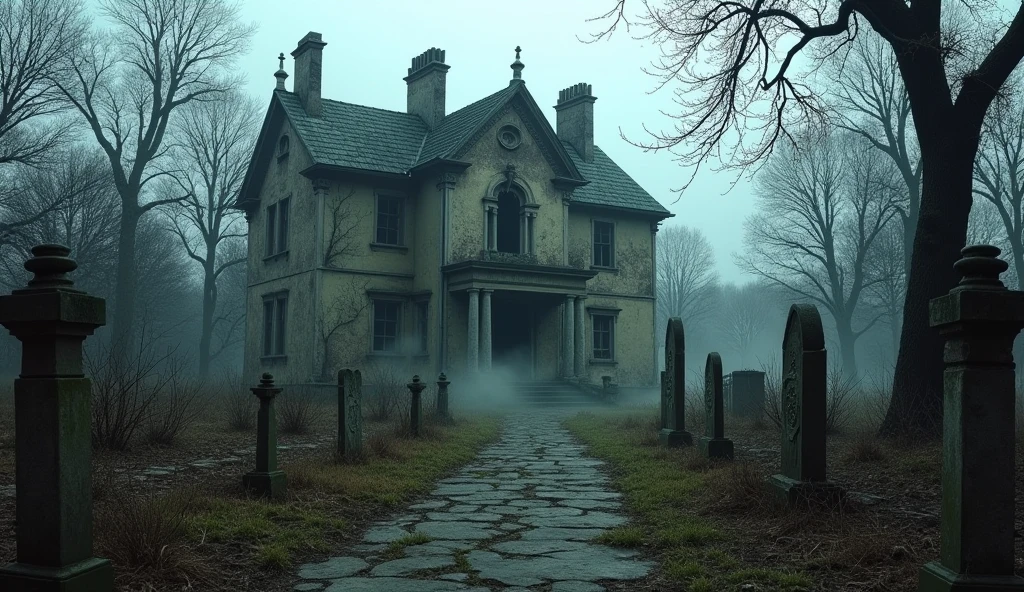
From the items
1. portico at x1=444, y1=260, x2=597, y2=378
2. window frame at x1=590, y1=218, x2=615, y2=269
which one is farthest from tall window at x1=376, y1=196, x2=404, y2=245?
window frame at x1=590, y1=218, x2=615, y2=269

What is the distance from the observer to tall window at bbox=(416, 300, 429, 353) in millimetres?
25141

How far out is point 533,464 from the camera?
10305 millimetres

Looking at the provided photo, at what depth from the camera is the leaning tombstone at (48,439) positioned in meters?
3.67

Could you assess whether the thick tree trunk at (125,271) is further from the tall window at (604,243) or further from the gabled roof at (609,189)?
the tall window at (604,243)

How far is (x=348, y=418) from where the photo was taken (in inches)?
357

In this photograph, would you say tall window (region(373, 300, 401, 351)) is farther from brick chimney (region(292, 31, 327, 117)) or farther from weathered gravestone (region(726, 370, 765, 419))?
weathered gravestone (region(726, 370, 765, 419))

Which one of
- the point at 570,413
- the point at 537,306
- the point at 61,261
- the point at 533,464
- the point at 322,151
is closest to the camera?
the point at 61,261

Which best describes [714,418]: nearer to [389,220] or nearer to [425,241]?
Result: [425,241]

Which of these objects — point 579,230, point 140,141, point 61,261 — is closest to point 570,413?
point 579,230

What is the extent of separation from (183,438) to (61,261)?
318 inches

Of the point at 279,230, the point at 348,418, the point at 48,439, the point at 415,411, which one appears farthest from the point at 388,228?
the point at 48,439

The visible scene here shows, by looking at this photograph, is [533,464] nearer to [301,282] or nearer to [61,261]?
[61,261]

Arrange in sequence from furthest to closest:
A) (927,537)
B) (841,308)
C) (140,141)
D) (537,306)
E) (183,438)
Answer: (841,308) → (140,141) → (537,306) → (183,438) → (927,537)

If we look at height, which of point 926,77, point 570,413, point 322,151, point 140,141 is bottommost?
point 570,413
